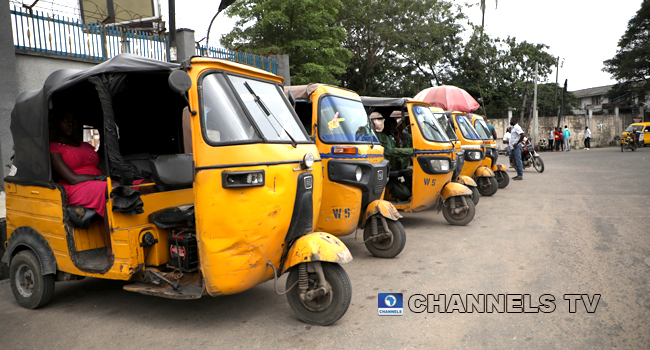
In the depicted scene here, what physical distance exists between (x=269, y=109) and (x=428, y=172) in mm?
4027

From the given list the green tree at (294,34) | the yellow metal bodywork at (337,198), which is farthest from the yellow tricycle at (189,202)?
the green tree at (294,34)

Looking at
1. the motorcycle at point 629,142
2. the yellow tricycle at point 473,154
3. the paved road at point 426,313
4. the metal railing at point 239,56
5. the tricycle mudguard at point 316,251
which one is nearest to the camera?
the paved road at point 426,313

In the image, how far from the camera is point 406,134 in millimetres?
9648

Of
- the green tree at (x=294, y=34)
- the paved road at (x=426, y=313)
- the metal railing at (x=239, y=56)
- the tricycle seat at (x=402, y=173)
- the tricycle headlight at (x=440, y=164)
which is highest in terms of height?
the green tree at (x=294, y=34)

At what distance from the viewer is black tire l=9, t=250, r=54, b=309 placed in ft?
14.4

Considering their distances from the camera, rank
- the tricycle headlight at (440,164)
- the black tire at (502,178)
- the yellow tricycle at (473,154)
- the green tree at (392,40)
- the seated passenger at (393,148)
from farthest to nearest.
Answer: the green tree at (392,40), the black tire at (502,178), the yellow tricycle at (473,154), the seated passenger at (393,148), the tricycle headlight at (440,164)

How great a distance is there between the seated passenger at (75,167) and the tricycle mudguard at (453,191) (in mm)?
4990

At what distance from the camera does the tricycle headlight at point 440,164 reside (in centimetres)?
732

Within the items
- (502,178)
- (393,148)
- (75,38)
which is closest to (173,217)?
(393,148)

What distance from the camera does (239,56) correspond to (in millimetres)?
12742

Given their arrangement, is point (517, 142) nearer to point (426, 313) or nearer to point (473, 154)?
point (473, 154)

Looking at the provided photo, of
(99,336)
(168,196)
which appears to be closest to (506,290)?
(168,196)

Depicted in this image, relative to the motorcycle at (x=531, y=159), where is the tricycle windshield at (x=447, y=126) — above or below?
above

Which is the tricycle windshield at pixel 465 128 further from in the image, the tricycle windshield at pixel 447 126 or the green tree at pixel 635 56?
the green tree at pixel 635 56
